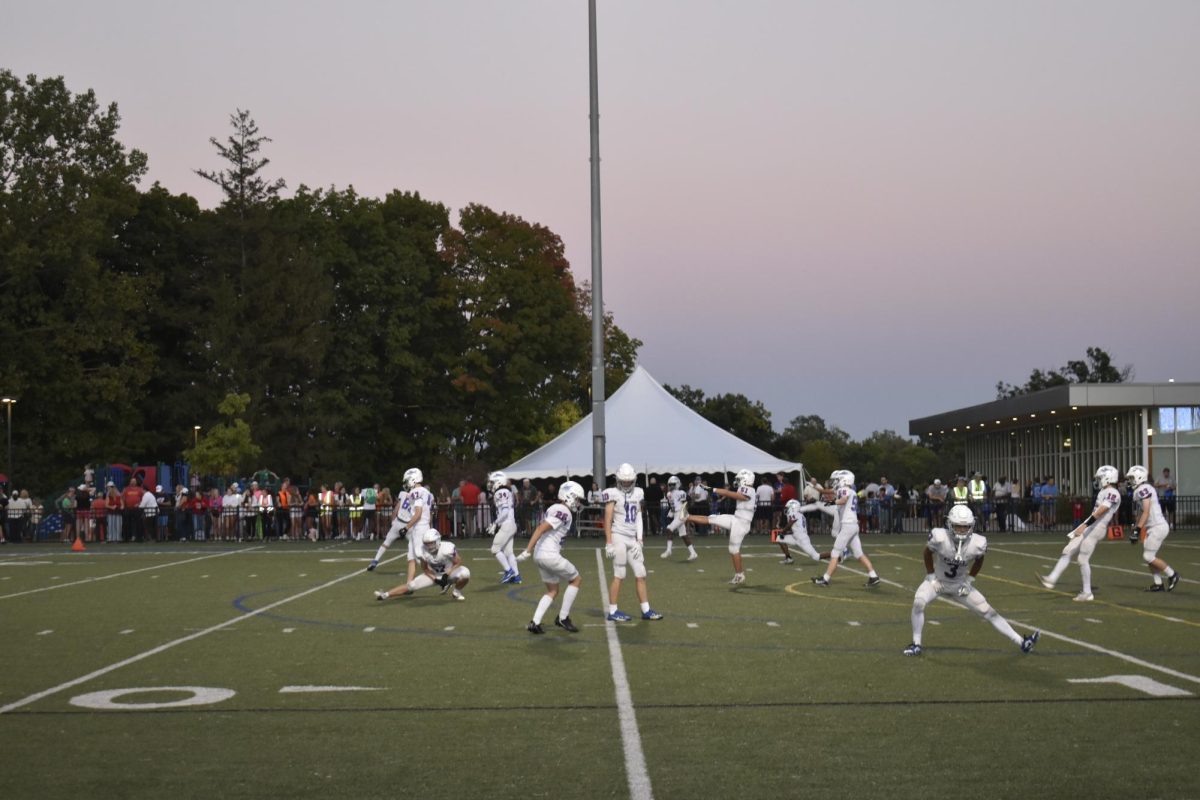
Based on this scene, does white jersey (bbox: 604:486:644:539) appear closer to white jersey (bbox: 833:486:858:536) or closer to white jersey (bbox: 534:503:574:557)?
white jersey (bbox: 534:503:574:557)

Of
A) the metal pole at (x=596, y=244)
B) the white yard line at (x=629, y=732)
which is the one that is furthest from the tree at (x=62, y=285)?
the white yard line at (x=629, y=732)

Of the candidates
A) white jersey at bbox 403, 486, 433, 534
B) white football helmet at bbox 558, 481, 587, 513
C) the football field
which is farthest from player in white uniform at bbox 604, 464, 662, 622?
white jersey at bbox 403, 486, 433, 534

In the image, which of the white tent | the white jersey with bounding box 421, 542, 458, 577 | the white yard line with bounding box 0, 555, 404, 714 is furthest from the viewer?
the white tent

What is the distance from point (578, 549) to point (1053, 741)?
85.3 feet

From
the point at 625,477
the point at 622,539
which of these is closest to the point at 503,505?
the point at 625,477

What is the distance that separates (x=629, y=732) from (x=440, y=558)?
10646 mm

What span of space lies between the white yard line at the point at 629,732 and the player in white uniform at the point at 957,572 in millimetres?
2843

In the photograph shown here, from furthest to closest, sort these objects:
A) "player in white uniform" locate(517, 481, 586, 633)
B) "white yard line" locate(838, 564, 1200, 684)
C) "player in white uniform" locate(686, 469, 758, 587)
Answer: "player in white uniform" locate(686, 469, 758, 587) < "player in white uniform" locate(517, 481, 586, 633) < "white yard line" locate(838, 564, 1200, 684)

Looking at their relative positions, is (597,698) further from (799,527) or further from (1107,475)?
(799,527)

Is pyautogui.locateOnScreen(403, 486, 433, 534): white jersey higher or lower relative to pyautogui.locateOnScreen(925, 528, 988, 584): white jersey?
higher

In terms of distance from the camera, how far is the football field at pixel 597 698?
27.6ft

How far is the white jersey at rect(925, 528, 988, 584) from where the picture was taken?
13.4 metres

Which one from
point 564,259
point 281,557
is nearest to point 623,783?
point 281,557

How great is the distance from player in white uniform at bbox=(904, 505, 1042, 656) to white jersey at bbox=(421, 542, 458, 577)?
817 centimetres
